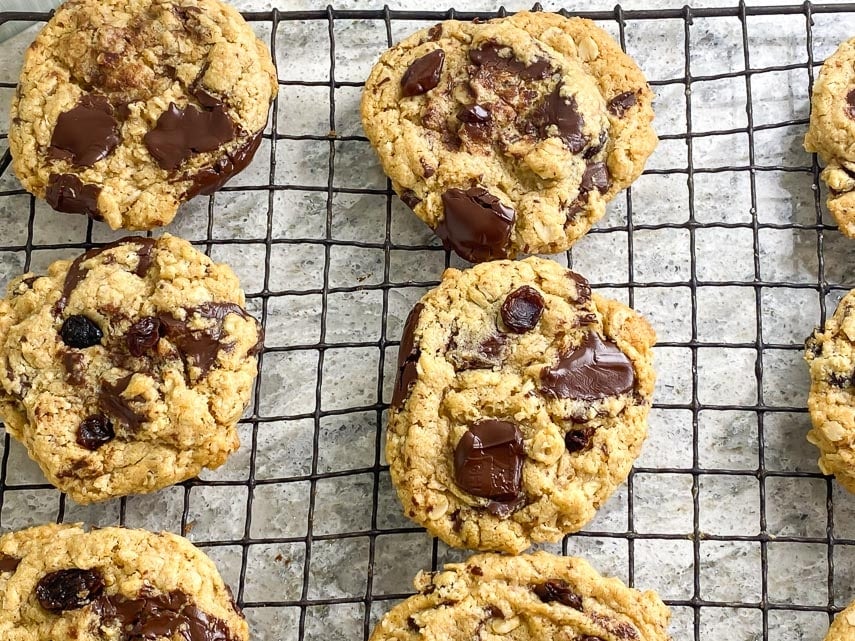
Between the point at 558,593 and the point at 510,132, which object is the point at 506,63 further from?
the point at 558,593

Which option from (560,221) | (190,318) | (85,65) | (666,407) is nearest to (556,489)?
(666,407)

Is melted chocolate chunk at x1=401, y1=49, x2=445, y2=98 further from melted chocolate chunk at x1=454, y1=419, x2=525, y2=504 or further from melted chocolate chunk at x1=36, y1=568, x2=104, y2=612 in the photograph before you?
melted chocolate chunk at x1=36, y1=568, x2=104, y2=612

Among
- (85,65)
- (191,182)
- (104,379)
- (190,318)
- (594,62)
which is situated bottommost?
(104,379)

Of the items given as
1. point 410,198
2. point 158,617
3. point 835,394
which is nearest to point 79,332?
point 158,617

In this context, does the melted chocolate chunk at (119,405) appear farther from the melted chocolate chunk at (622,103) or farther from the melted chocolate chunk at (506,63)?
the melted chocolate chunk at (622,103)

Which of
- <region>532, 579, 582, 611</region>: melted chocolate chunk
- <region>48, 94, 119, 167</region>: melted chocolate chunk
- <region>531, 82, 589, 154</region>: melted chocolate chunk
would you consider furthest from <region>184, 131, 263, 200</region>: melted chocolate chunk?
<region>532, 579, 582, 611</region>: melted chocolate chunk

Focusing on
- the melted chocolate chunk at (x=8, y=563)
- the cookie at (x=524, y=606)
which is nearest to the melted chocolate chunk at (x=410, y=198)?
the cookie at (x=524, y=606)

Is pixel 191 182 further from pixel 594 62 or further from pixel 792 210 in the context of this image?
pixel 792 210
